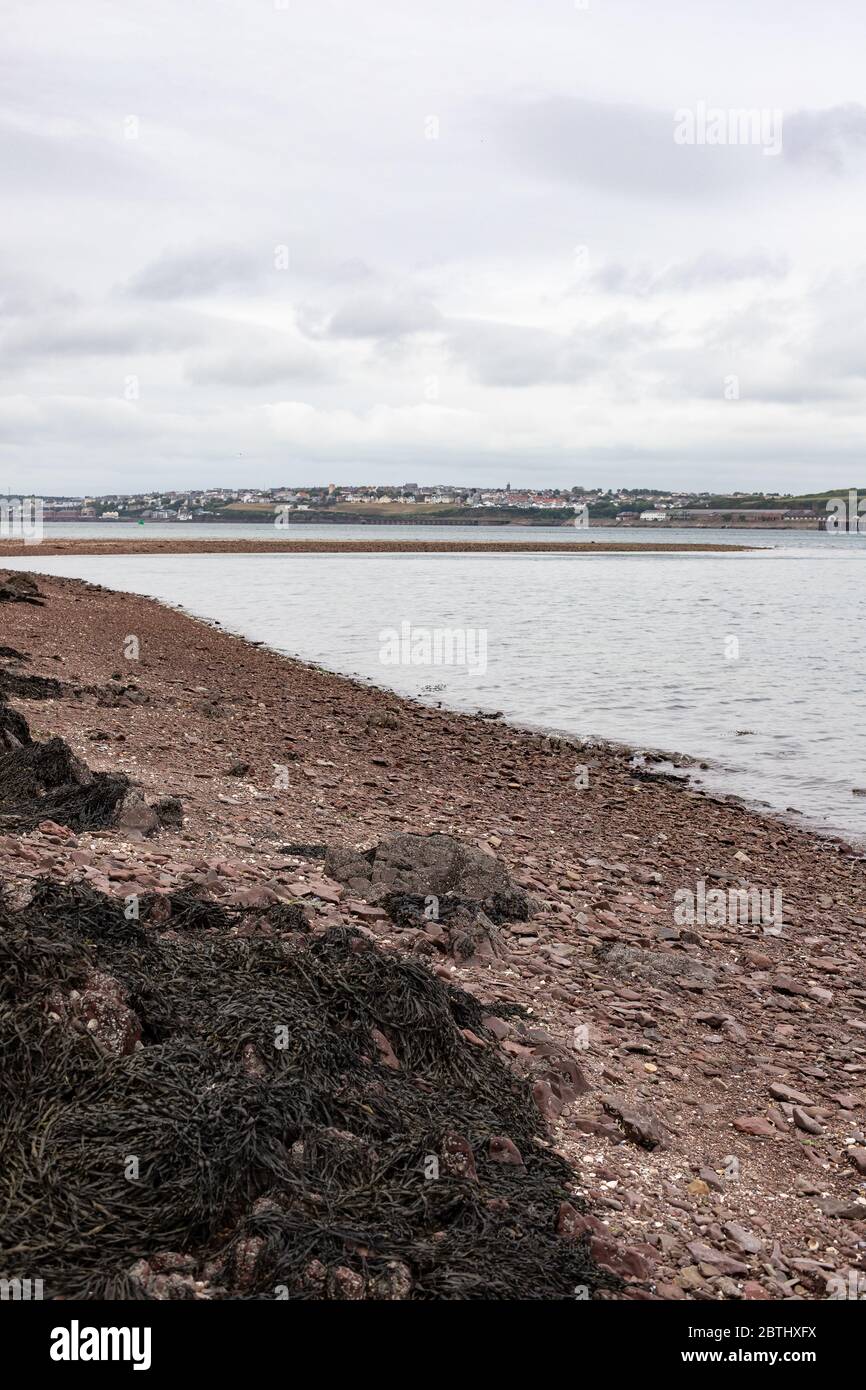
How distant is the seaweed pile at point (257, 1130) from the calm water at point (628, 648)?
33.2 feet

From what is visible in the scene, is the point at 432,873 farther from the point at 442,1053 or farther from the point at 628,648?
the point at 628,648

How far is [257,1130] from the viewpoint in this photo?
16.1 ft

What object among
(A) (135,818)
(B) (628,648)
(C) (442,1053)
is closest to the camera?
(C) (442,1053)

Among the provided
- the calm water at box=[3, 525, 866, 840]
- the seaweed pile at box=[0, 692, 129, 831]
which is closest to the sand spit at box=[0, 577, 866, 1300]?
the seaweed pile at box=[0, 692, 129, 831]

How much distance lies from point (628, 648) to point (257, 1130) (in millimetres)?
32870

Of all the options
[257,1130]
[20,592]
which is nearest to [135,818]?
[257,1130]

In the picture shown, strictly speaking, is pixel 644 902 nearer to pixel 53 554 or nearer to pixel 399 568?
pixel 399 568

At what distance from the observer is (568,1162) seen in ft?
18.3

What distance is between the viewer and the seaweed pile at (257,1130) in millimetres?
4309

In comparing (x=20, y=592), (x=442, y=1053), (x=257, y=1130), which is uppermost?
(x=20, y=592)

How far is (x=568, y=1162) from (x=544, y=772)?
37.9 feet

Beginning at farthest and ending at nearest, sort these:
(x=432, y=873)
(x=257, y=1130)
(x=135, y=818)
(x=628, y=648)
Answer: (x=628, y=648), (x=135, y=818), (x=432, y=873), (x=257, y=1130)

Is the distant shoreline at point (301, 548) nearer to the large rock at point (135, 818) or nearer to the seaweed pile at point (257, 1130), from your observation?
the large rock at point (135, 818)
